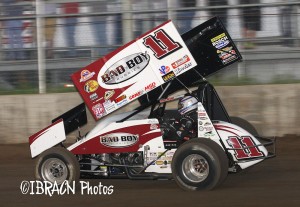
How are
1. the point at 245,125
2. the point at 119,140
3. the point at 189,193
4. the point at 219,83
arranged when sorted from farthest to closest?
the point at 219,83
the point at 245,125
the point at 119,140
the point at 189,193

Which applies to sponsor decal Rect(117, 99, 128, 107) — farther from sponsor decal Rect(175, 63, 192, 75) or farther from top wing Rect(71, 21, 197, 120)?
sponsor decal Rect(175, 63, 192, 75)

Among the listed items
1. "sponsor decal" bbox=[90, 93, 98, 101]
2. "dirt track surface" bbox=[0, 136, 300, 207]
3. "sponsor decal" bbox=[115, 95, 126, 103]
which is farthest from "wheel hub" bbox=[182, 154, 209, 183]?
"sponsor decal" bbox=[90, 93, 98, 101]

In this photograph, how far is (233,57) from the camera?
8.27 metres

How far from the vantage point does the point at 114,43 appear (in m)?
11.9

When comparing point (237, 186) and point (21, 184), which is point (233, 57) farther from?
point (21, 184)

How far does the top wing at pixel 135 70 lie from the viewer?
25.4ft

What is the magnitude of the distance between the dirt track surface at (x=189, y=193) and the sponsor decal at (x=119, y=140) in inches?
22.1

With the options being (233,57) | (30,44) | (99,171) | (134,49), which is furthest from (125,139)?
(30,44)

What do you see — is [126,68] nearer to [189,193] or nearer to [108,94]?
[108,94]

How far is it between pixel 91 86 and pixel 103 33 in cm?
417

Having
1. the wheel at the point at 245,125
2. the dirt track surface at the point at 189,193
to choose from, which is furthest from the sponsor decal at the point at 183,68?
the wheel at the point at 245,125

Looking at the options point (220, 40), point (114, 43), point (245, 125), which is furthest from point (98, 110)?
point (114, 43)

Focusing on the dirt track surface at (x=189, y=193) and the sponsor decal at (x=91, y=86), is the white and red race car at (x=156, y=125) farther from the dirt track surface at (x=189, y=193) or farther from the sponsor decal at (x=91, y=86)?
the dirt track surface at (x=189, y=193)

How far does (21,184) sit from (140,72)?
2.30 metres
